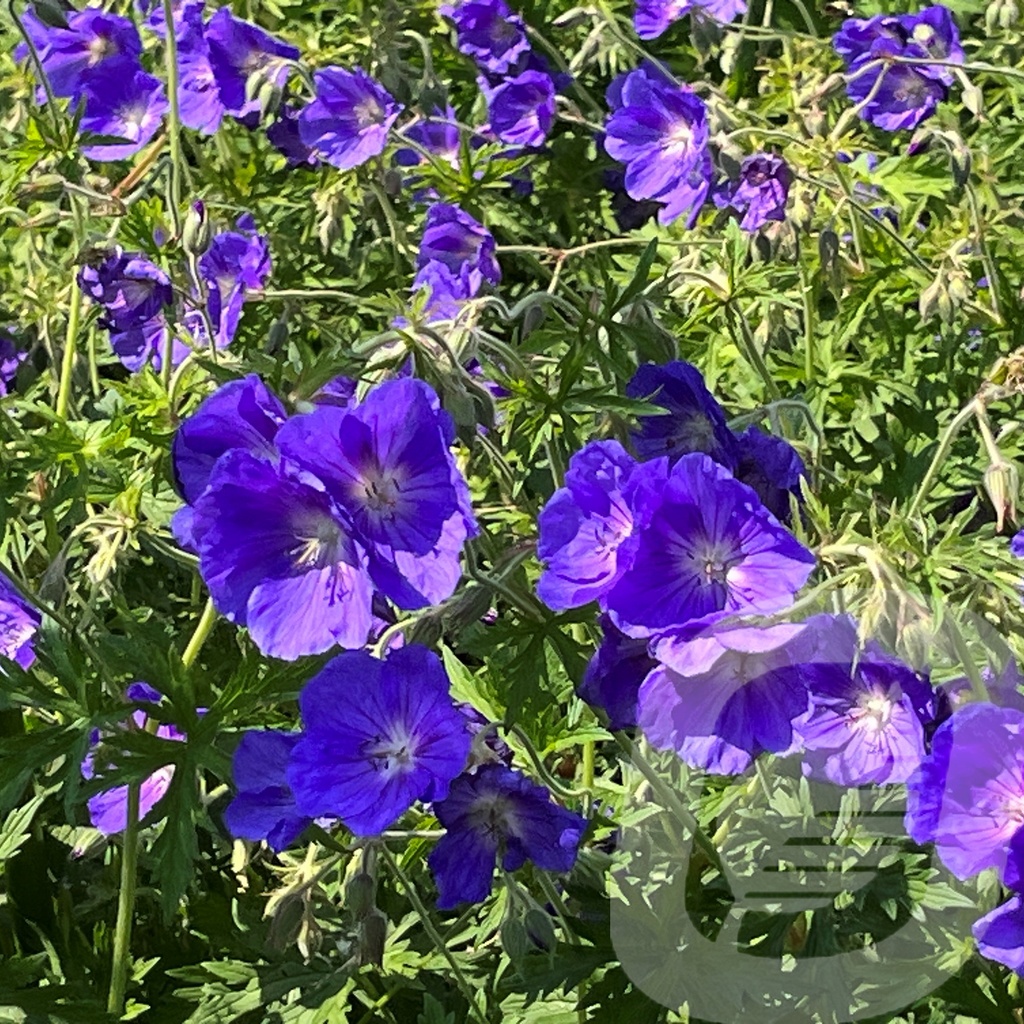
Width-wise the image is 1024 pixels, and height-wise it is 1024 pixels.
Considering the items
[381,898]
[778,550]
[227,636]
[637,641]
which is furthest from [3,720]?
[778,550]

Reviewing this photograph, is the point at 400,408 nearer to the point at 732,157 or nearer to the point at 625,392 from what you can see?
the point at 625,392

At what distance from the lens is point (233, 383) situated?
1.21 m

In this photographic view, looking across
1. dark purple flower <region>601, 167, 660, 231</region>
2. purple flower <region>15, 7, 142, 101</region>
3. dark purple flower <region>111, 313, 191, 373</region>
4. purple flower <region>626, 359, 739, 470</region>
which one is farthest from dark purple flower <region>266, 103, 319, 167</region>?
purple flower <region>626, 359, 739, 470</region>

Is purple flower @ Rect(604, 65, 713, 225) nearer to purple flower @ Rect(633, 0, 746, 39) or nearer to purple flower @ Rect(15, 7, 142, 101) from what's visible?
purple flower @ Rect(633, 0, 746, 39)

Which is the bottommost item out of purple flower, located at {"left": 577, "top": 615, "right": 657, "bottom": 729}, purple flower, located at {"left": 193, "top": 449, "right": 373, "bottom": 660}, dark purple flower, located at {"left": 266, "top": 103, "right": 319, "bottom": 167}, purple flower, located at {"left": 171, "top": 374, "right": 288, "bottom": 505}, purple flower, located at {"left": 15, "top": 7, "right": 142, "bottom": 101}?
dark purple flower, located at {"left": 266, "top": 103, "right": 319, "bottom": 167}

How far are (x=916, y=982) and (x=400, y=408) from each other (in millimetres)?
911

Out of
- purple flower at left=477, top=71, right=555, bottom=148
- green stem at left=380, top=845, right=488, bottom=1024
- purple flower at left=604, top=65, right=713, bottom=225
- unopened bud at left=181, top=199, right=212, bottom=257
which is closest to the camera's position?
green stem at left=380, top=845, right=488, bottom=1024

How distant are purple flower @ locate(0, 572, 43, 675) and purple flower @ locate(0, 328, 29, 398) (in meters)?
0.98

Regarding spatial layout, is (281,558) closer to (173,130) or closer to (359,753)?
(359,753)

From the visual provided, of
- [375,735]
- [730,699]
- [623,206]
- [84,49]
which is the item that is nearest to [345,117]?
[84,49]

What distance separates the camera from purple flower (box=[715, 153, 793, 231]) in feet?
7.22

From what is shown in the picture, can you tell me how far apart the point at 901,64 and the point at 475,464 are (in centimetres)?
152

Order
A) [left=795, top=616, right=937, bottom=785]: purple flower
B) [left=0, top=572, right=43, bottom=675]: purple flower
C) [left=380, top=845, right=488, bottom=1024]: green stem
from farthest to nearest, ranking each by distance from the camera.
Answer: [left=0, top=572, right=43, bottom=675]: purple flower, [left=380, top=845, right=488, bottom=1024]: green stem, [left=795, top=616, right=937, bottom=785]: purple flower

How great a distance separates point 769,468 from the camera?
4.33 feet
